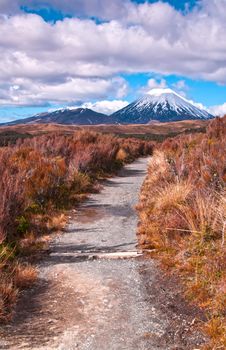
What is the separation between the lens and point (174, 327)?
4797 mm

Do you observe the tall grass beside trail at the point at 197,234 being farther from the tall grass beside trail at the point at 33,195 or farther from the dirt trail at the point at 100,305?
the tall grass beside trail at the point at 33,195

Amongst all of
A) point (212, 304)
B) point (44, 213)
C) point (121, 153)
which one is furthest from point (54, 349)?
point (121, 153)

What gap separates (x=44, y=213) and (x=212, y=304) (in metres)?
5.43

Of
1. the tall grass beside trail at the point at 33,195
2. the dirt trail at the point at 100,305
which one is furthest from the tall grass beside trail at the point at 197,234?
the tall grass beside trail at the point at 33,195

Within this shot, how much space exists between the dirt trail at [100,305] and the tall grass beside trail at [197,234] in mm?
240

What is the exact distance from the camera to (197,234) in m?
6.73

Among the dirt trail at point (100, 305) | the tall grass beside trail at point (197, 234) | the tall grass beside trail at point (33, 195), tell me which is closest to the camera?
the dirt trail at point (100, 305)

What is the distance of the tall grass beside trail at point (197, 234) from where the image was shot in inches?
202

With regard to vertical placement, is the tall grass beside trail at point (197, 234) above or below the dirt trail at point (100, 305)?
above

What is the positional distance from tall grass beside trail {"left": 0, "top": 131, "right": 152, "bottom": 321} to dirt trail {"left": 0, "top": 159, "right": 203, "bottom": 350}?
0.33 m

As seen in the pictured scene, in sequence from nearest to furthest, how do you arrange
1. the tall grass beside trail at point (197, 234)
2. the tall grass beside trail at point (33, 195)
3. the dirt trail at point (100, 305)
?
the dirt trail at point (100, 305) < the tall grass beside trail at point (197, 234) < the tall grass beside trail at point (33, 195)

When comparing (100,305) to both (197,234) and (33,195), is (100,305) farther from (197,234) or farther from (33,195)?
(33,195)

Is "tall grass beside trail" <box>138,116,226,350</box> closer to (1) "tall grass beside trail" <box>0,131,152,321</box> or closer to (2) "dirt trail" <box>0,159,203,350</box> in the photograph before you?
(2) "dirt trail" <box>0,159,203,350</box>

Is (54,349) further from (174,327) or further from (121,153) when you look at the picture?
(121,153)
